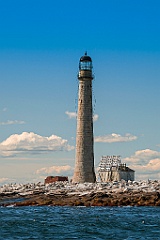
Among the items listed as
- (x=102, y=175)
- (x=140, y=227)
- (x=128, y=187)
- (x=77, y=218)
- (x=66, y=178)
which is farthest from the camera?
(x=66, y=178)

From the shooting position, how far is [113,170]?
60.0 metres

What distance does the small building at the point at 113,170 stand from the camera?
59.7 metres

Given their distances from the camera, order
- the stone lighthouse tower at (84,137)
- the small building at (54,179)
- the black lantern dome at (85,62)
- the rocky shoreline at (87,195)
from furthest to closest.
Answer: the small building at (54,179) → the black lantern dome at (85,62) → the stone lighthouse tower at (84,137) → the rocky shoreline at (87,195)

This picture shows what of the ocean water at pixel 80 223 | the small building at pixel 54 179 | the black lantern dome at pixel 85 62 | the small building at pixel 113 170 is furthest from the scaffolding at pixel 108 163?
the ocean water at pixel 80 223

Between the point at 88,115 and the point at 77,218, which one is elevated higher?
the point at 88,115

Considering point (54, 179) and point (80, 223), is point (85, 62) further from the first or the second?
point (80, 223)

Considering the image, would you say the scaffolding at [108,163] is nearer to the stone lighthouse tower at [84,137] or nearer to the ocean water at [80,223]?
the stone lighthouse tower at [84,137]

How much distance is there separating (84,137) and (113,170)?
8339mm

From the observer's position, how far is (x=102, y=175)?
6022 centimetres

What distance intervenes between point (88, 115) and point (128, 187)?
947 cm

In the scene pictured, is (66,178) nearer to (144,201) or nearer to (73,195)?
(73,195)

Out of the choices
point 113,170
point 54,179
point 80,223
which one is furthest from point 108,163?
point 80,223

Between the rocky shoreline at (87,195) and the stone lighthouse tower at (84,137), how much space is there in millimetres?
1696

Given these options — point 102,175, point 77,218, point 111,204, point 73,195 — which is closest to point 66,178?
point 102,175
